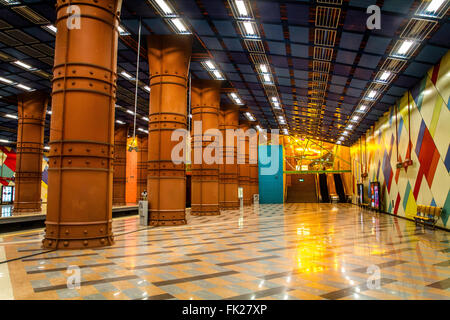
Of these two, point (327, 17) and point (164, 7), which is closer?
point (327, 17)

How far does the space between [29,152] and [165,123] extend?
1276cm

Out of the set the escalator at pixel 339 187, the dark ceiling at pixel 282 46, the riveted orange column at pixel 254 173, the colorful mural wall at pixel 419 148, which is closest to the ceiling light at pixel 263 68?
the dark ceiling at pixel 282 46

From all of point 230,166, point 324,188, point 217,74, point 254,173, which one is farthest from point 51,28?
point 324,188

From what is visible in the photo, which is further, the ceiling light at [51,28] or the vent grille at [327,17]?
the ceiling light at [51,28]

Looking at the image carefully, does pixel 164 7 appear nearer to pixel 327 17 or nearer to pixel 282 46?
pixel 282 46

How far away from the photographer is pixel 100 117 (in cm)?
777

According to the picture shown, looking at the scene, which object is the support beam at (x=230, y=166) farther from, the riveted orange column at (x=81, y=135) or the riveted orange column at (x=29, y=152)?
the riveted orange column at (x=81, y=135)

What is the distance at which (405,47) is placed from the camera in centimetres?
1085

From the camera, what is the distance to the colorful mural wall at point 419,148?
1150cm

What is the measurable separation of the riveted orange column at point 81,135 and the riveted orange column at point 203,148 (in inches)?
433

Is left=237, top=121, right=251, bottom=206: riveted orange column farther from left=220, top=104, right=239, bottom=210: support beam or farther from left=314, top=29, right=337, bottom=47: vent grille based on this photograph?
left=314, top=29, right=337, bottom=47: vent grille

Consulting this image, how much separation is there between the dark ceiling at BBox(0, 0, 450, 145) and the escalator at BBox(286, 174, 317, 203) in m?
20.8
